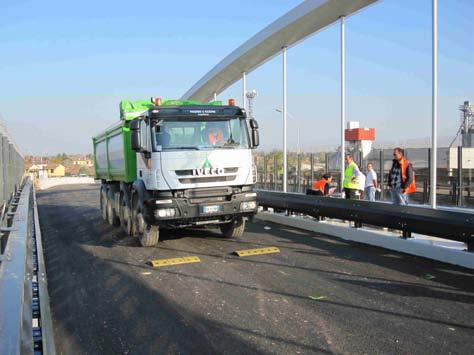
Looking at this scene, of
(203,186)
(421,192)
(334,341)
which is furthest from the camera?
(421,192)

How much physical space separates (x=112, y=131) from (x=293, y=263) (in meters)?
6.70

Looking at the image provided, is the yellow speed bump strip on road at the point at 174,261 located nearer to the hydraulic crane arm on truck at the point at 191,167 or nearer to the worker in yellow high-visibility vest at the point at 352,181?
the hydraulic crane arm on truck at the point at 191,167

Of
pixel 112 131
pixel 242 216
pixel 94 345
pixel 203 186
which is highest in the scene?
pixel 112 131

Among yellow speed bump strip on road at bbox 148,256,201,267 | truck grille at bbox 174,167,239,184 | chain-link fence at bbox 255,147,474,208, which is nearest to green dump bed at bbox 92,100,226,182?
truck grille at bbox 174,167,239,184

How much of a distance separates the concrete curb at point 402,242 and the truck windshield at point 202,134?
276cm

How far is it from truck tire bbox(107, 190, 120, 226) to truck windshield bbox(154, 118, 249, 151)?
4.50 m

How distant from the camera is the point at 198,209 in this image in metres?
8.88

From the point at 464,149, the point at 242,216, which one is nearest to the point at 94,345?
the point at 242,216

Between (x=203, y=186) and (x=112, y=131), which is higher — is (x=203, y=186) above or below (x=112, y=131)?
below

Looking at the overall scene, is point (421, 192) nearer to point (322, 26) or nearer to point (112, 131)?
point (322, 26)

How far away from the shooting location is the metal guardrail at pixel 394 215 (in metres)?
7.03

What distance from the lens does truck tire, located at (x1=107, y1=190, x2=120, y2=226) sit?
42.2 feet

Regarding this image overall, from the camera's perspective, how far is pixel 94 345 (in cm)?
443

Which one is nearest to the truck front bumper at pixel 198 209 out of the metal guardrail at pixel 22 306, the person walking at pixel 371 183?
the metal guardrail at pixel 22 306
